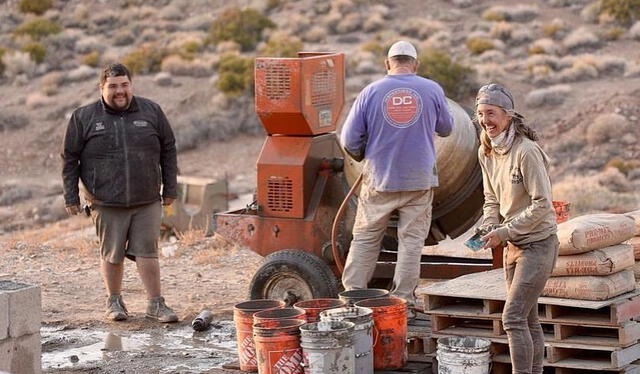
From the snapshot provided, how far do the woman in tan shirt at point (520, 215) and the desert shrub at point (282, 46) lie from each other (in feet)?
87.0

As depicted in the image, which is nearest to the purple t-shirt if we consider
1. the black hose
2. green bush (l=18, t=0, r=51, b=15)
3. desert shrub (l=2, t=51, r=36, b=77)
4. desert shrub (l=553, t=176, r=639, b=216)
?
the black hose

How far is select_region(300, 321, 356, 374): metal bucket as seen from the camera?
716cm

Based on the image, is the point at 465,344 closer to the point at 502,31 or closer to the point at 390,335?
the point at 390,335

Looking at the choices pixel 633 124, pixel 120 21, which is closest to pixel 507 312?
pixel 633 124

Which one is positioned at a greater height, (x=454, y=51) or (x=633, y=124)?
(x=454, y=51)

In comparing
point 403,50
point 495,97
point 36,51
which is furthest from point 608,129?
point 36,51

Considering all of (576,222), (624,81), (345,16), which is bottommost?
(576,222)

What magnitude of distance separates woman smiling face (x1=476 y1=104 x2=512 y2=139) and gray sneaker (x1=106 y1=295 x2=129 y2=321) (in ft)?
14.1

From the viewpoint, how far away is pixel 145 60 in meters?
35.0

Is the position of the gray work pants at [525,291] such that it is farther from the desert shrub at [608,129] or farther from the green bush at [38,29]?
the green bush at [38,29]

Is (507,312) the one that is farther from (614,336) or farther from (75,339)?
(75,339)

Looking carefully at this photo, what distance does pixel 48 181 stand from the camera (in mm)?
26984

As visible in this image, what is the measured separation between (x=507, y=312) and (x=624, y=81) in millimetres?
22271

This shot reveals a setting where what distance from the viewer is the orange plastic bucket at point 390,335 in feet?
25.2
